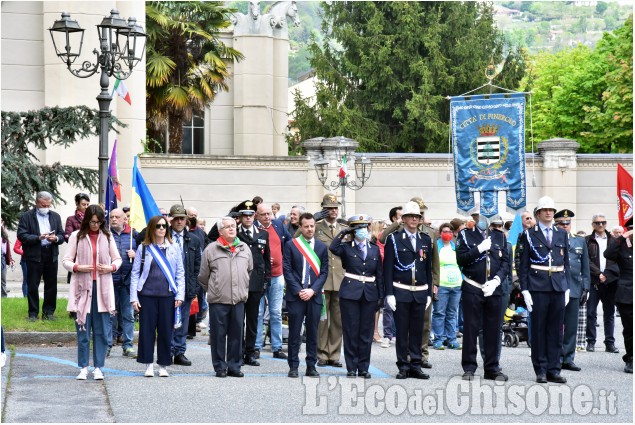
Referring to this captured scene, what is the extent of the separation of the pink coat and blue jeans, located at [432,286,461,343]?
553cm

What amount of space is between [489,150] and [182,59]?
19.6 m

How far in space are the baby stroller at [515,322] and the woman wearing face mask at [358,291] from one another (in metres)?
4.20

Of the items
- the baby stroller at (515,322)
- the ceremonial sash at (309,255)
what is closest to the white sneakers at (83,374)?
the ceremonial sash at (309,255)

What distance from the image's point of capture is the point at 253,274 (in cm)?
1535

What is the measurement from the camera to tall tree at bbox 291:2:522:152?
172ft

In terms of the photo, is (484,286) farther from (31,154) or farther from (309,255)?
(31,154)

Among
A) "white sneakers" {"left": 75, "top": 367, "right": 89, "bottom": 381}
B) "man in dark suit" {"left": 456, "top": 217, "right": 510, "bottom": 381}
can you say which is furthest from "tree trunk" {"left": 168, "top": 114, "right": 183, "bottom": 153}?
"white sneakers" {"left": 75, "top": 367, "right": 89, "bottom": 381}

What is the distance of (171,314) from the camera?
1415 centimetres

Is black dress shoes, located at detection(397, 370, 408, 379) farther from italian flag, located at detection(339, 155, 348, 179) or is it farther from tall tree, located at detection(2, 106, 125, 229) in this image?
italian flag, located at detection(339, 155, 348, 179)

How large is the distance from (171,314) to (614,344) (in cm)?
708

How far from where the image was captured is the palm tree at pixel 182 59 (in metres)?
38.9

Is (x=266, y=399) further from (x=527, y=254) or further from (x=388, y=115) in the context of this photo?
(x=388, y=115)

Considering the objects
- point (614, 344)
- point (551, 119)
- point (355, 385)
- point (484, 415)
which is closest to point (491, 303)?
point (355, 385)

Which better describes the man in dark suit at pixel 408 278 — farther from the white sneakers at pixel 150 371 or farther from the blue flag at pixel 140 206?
the blue flag at pixel 140 206
